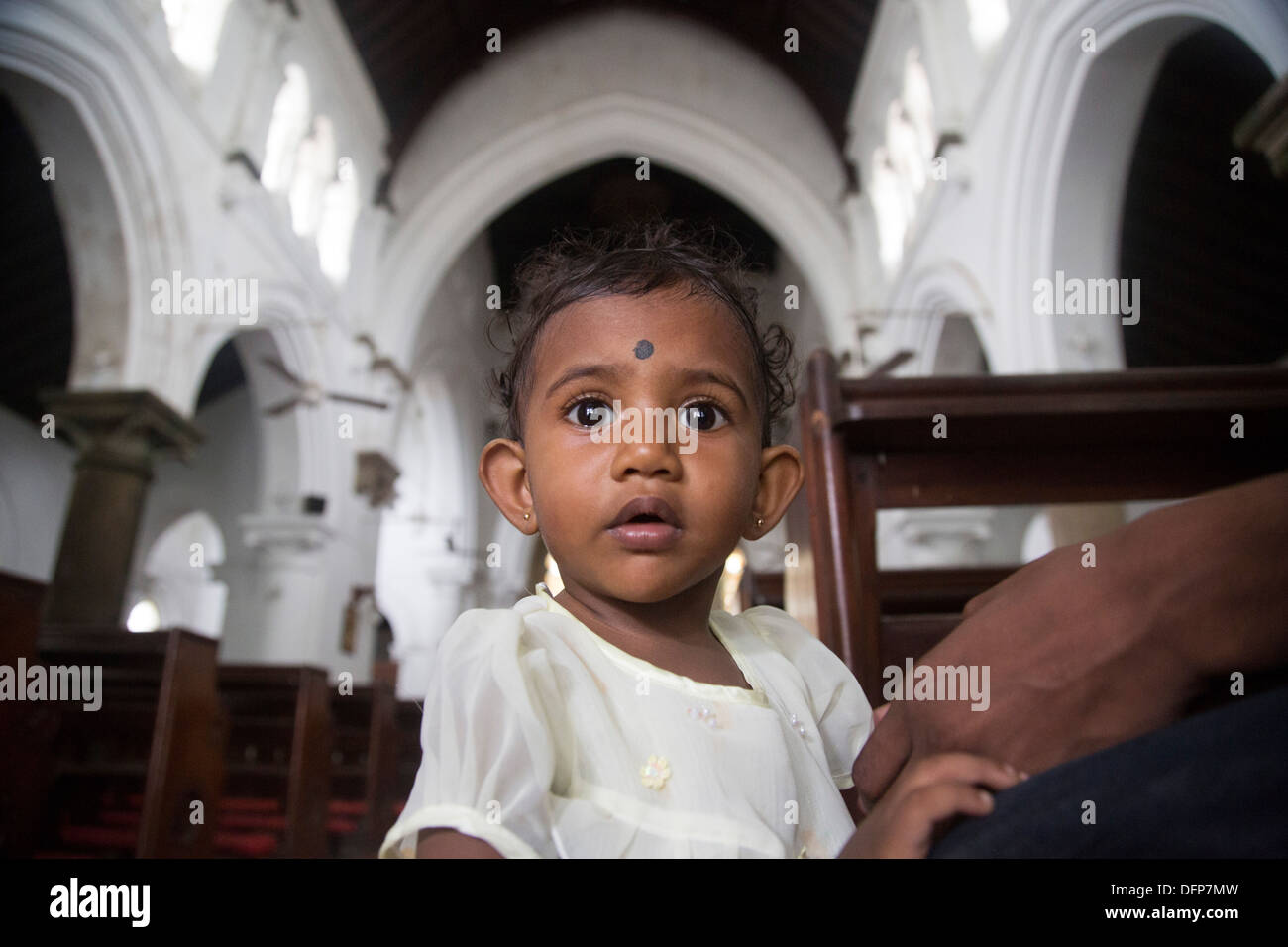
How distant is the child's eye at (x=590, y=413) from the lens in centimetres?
73

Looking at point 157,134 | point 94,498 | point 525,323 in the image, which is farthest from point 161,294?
point 525,323

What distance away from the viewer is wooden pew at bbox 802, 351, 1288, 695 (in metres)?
1.20

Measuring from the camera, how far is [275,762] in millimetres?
4309

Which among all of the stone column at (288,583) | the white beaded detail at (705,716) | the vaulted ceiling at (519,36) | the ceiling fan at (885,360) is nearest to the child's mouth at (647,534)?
the white beaded detail at (705,716)

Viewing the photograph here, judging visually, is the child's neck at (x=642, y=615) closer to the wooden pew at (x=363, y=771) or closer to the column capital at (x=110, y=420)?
the wooden pew at (x=363, y=771)

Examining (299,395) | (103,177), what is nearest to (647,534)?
(103,177)

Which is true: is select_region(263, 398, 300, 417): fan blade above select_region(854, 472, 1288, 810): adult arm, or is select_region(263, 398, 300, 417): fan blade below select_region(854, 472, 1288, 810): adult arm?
above

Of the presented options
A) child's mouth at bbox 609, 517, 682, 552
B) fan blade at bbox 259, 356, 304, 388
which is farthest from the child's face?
fan blade at bbox 259, 356, 304, 388

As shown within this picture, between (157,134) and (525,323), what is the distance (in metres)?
6.14

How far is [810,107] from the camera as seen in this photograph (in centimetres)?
1031

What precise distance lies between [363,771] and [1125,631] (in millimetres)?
5327

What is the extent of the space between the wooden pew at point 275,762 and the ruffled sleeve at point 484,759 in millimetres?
3505

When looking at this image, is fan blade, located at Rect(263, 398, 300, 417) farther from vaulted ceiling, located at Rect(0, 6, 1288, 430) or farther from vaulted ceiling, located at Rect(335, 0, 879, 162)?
vaulted ceiling, located at Rect(335, 0, 879, 162)

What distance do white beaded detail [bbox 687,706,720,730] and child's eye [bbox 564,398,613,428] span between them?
27 cm
